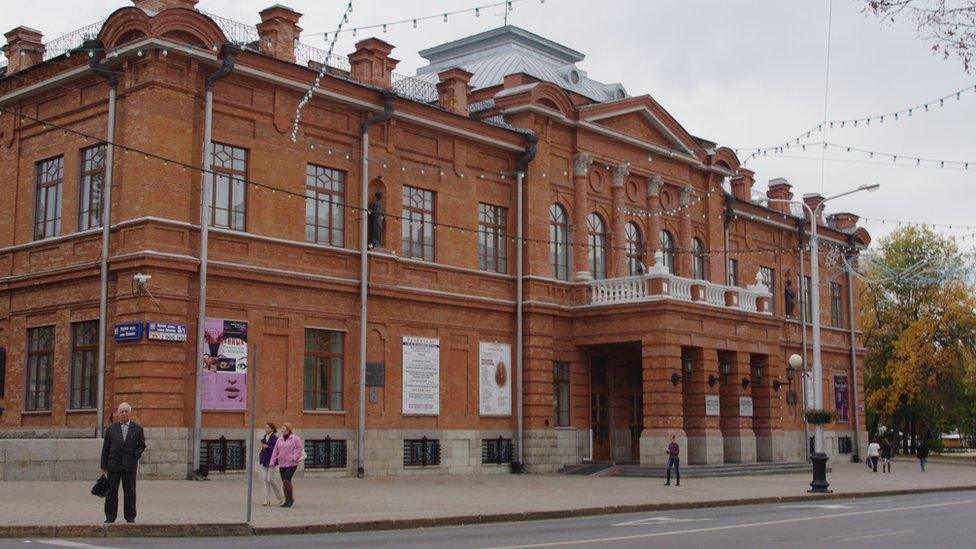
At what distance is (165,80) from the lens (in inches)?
1071

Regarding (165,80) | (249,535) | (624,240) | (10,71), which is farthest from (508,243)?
(249,535)

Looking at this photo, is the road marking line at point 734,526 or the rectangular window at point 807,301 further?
the rectangular window at point 807,301

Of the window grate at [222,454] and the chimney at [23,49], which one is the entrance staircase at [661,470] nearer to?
the window grate at [222,454]

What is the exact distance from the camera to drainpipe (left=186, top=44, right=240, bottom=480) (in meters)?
26.7

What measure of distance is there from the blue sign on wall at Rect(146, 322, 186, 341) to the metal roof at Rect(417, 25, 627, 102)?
16.5 metres

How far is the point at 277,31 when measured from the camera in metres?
30.1

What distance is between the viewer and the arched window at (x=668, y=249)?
136 ft

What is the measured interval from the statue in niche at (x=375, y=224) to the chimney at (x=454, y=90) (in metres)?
4.56

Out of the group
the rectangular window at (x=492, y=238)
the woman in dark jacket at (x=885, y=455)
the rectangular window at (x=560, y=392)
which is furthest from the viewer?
the woman in dark jacket at (x=885, y=455)

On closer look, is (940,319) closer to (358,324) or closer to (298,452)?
(358,324)

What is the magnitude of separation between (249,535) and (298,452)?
14.5 feet

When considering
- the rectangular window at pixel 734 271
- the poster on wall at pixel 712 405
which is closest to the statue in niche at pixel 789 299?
the rectangular window at pixel 734 271

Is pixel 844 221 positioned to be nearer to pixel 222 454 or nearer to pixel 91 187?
pixel 222 454

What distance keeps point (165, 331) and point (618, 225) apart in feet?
57.9
